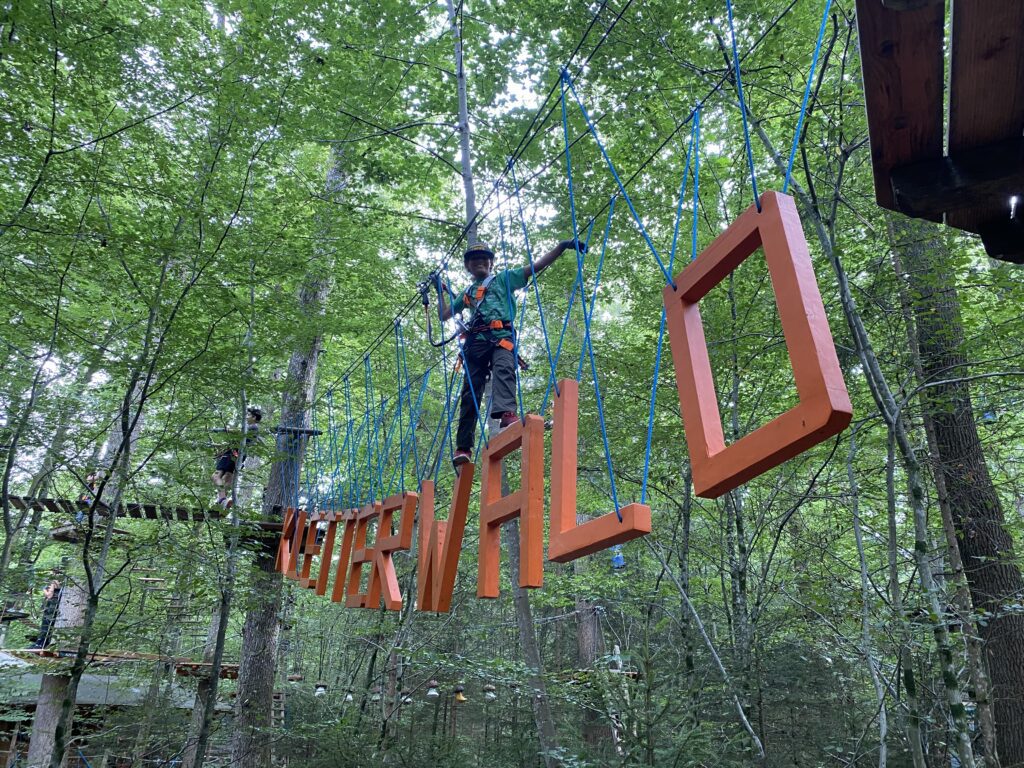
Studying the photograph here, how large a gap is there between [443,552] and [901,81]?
7.72 feet

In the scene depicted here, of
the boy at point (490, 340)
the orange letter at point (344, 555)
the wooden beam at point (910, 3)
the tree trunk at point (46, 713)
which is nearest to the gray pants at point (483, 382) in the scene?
the boy at point (490, 340)

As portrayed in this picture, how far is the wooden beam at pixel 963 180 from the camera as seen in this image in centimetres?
129

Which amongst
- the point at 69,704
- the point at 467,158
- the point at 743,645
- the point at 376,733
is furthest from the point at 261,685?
the point at 467,158

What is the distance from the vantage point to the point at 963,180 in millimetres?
1317

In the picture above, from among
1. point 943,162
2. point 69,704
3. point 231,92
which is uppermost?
point 231,92

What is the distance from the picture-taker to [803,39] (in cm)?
395

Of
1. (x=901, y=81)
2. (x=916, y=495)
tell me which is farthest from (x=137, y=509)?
(x=901, y=81)

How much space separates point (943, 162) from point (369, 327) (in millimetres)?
6422

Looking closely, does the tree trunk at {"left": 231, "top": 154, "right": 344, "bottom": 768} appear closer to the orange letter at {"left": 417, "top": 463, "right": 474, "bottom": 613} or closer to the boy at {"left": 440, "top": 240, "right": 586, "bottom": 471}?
the boy at {"left": 440, "top": 240, "right": 586, "bottom": 471}

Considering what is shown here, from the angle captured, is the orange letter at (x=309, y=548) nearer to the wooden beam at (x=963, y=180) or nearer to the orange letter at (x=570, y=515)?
the orange letter at (x=570, y=515)

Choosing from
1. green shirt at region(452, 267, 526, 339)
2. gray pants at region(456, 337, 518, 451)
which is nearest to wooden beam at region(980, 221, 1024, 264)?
gray pants at region(456, 337, 518, 451)

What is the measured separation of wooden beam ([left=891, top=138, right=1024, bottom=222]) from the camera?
1291 millimetres

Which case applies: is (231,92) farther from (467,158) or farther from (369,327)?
(369,327)

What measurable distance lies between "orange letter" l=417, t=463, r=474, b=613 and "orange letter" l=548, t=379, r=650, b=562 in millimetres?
848
